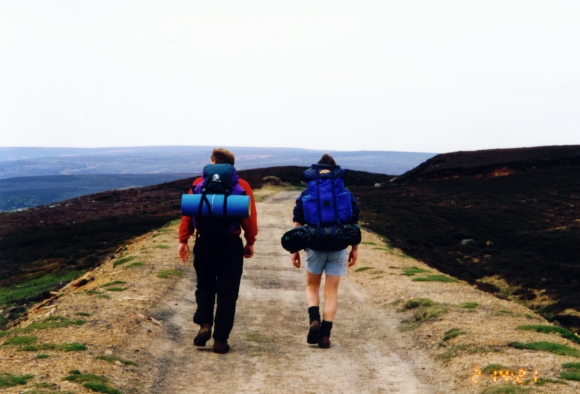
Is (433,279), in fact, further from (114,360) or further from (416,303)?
(114,360)

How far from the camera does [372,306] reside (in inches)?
585

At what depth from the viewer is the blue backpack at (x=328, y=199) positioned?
10172mm

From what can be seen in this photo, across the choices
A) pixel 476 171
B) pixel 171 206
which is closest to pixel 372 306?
pixel 171 206

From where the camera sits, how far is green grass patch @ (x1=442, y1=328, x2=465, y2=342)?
11.1 meters

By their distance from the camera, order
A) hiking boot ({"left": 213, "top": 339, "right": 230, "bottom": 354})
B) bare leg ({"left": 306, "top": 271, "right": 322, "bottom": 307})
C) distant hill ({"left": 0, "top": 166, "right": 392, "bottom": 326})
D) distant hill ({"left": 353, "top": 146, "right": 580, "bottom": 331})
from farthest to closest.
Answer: distant hill ({"left": 0, "top": 166, "right": 392, "bottom": 326}) → distant hill ({"left": 353, "top": 146, "right": 580, "bottom": 331}) → bare leg ({"left": 306, "top": 271, "right": 322, "bottom": 307}) → hiking boot ({"left": 213, "top": 339, "right": 230, "bottom": 354})

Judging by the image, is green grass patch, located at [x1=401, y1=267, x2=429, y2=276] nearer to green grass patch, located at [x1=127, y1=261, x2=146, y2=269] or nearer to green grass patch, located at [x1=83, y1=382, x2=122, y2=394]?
green grass patch, located at [x1=127, y1=261, x2=146, y2=269]

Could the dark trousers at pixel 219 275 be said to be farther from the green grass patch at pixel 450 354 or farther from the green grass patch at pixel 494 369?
the green grass patch at pixel 494 369

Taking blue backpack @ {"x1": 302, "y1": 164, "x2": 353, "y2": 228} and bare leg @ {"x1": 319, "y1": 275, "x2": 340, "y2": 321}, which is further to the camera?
bare leg @ {"x1": 319, "y1": 275, "x2": 340, "y2": 321}

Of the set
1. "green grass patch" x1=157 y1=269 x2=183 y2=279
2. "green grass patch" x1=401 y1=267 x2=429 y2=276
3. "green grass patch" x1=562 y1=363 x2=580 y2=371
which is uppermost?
"green grass patch" x1=562 y1=363 x2=580 y2=371

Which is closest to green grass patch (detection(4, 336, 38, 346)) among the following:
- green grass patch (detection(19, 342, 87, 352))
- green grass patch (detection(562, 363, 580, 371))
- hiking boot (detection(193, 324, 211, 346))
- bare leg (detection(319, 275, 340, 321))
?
green grass patch (detection(19, 342, 87, 352))

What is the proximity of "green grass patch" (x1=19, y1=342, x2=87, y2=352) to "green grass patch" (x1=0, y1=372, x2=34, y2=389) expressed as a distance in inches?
52.5

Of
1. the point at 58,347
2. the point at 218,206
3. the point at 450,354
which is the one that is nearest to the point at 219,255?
the point at 218,206

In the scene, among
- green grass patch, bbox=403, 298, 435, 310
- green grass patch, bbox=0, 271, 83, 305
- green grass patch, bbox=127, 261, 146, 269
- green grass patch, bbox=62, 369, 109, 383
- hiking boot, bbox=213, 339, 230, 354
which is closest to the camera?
green grass patch, bbox=62, 369, 109, 383
